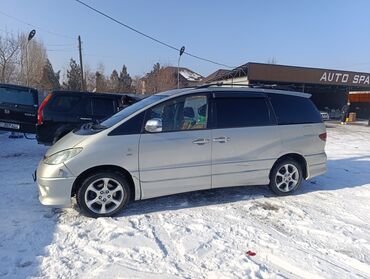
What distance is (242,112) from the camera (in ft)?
18.9

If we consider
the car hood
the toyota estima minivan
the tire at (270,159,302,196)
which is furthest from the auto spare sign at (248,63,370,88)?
the car hood

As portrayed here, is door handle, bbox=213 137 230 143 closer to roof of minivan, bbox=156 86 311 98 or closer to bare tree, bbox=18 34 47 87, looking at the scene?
roof of minivan, bbox=156 86 311 98

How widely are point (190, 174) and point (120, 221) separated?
127cm

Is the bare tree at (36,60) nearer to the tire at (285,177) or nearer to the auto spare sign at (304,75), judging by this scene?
the auto spare sign at (304,75)

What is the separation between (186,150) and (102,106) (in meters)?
5.01

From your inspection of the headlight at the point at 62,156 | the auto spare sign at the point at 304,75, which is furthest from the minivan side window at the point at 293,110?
the auto spare sign at the point at 304,75

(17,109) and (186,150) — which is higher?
(17,109)

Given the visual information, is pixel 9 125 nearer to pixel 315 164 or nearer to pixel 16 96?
pixel 16 96

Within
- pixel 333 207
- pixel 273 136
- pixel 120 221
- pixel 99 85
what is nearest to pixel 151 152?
pixel 120 221

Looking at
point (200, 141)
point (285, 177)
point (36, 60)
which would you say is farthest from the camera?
point (36, 60)

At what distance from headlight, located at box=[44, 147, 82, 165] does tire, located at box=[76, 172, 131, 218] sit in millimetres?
406

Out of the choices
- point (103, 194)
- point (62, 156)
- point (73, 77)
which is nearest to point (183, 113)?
point (103, 194)

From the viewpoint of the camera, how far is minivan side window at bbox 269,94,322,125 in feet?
19.9

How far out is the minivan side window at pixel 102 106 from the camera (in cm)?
944
